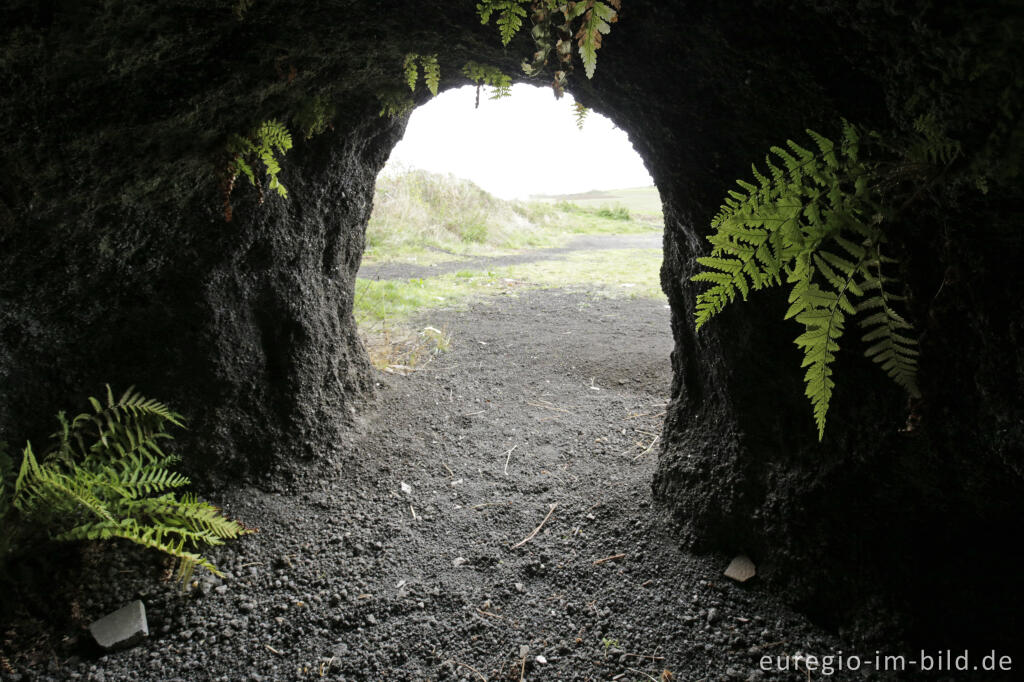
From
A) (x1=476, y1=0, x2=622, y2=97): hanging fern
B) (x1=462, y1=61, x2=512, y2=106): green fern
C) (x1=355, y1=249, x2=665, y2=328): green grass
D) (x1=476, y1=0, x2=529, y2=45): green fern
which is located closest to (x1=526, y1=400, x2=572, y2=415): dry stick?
(x1=355, y1=249, x2=665, y2=328): green grass

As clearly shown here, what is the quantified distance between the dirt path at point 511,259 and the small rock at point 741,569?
6648 millimetres

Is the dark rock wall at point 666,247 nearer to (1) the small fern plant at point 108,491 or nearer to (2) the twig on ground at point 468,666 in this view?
(1) the small fern plant at point 108,491

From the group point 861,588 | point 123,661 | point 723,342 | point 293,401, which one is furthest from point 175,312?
point 861,588

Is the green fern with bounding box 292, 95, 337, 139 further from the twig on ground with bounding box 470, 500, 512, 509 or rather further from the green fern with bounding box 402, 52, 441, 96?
the twig on ground with bounding box 470, 500, 512, 509

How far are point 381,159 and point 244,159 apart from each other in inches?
50.0

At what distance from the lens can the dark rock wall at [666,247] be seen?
1.34 meters

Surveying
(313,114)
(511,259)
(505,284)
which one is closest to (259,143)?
(313,114)

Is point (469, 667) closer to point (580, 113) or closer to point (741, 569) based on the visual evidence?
point (741, 569)

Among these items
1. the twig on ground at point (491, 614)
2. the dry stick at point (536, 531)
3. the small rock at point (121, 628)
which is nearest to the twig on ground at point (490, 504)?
the dry stick at point (536, 531)

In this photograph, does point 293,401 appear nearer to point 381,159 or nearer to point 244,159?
point 244,159

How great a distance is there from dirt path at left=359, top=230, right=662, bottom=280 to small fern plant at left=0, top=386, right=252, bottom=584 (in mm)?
5557

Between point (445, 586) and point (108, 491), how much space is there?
1547 millimetres

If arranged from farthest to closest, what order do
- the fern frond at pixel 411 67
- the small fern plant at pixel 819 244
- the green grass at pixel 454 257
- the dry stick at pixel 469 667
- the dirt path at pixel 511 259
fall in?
the dirt path at pixel 511 259 → the green grass at pixel 454 257 → the fern frond at pixel 411 67 → the dry stick at pixel 469 667 → the small fern plant at pixel 819 244

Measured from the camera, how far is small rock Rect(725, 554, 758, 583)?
225 cm
